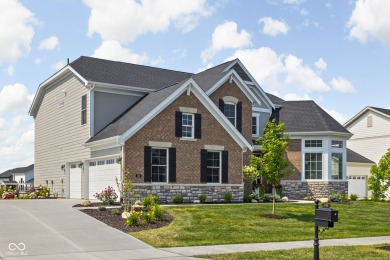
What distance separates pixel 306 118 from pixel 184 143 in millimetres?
12581

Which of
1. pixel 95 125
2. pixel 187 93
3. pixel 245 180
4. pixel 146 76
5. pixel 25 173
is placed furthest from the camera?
pixel 25 173

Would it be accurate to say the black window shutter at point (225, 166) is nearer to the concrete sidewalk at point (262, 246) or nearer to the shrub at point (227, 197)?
the shrub at point (227, 197)

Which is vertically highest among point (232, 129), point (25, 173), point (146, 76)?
point (146, 76)

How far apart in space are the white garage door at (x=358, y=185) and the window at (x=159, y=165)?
22870mm

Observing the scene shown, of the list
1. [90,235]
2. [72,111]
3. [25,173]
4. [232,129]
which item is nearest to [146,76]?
[72,111]

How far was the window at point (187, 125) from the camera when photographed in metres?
25.7

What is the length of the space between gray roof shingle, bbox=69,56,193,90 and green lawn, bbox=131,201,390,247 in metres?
11.0

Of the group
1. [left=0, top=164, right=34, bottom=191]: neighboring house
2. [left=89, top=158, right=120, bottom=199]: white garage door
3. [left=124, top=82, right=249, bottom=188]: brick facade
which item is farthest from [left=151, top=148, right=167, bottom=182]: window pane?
[left=0, top=164, right=34, bottom=191]: neighboring house

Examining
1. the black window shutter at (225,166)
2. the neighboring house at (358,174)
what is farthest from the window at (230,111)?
the neighboring house at (358,174)

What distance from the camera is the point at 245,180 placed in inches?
1179

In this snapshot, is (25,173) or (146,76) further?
(25,173)

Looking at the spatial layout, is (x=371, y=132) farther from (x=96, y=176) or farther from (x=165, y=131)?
(x=96, y=176)

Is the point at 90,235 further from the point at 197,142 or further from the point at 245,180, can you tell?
the point at 245,180

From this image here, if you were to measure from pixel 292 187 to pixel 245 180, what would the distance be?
14.7 feet
